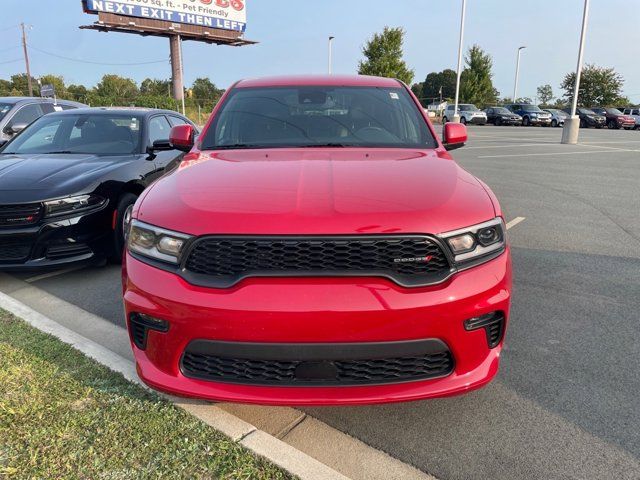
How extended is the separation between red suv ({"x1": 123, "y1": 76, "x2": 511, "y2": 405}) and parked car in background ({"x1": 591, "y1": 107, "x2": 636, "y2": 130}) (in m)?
41.8

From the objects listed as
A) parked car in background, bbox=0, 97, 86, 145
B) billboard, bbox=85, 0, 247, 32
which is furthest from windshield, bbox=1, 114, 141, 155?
billboard, bbox=85, 0, 247, 32

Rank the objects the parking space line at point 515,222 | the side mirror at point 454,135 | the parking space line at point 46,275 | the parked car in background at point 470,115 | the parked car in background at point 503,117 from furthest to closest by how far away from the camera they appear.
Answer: the parked car in background at point 503,117 → the parked car in background at point 470,115 → the parking space line at point 515,222 → the parking space line at point 46,275 → the side mirror at point 454,135

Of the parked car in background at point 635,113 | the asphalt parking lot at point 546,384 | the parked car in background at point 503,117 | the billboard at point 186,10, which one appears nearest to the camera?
the asphalt parking lot at point 546,384

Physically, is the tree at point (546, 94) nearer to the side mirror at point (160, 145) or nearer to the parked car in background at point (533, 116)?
the parked car in background at point (533, 116)

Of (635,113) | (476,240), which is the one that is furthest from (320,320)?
(635,113)

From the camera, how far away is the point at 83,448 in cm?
222

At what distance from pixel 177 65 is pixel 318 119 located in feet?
127

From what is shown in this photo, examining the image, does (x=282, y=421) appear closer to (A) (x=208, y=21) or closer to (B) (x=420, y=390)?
(B) (x=420, y=390)

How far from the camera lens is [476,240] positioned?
2225 mm

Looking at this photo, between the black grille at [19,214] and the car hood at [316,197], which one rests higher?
the car hood at [316,197]

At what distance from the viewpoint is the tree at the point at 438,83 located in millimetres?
96731

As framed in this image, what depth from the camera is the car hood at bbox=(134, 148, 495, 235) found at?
211 centimetres

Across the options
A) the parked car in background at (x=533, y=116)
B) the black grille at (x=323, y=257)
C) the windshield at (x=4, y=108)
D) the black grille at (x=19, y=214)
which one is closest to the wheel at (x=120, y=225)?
the black grille at (x=19, y=214)

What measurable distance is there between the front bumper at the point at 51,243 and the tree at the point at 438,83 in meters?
96.7
